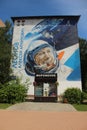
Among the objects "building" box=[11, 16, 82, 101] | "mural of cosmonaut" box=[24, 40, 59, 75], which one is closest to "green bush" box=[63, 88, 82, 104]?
"building" box=[11, 16, 82, 101]

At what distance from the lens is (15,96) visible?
79.8ft

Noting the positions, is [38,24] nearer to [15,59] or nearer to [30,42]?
[30,42]

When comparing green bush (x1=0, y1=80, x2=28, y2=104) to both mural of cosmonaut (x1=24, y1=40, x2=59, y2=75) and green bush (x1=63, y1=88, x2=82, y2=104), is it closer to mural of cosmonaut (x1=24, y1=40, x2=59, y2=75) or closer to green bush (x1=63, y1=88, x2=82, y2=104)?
mural of cosmonaut (x1=24, y1=40, x2=59, y2=75)

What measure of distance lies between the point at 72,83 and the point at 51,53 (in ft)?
16.2

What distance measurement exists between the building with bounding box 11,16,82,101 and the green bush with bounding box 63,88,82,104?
143 centimetres

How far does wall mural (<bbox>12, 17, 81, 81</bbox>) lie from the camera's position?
29.6 metres

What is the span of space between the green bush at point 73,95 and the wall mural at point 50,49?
7.27 feet

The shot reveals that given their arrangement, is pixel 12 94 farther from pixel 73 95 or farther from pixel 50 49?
pixel 50 49

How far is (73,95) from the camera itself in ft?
86.7

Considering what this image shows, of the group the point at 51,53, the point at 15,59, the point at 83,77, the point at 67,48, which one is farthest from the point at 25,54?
the point at 83,77

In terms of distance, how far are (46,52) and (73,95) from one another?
7365mm

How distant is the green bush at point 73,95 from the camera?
26.0m

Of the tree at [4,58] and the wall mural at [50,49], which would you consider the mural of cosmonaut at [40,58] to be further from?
the tree at [4,58]

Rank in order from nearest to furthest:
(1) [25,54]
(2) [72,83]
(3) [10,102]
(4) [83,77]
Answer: (3) [10,102]
(2) [72,83]
(1) [25,54]
(4) [83,77]
